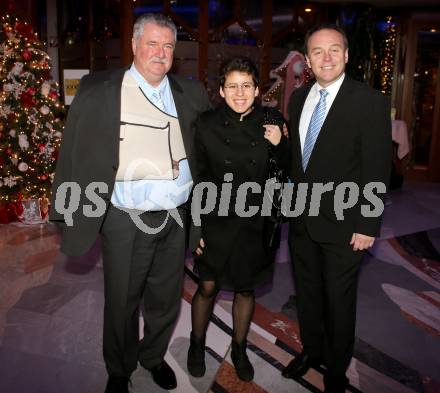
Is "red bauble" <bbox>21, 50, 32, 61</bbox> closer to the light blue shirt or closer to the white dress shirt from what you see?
the light blue shirt

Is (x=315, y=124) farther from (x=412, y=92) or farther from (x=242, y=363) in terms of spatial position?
(x=412, y=92)

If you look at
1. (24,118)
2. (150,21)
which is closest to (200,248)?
(150,21)

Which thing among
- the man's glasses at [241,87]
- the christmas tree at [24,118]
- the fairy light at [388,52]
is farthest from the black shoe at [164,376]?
the fairy light at [388,52]

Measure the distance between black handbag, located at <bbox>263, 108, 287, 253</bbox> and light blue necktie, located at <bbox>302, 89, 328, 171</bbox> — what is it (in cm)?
14

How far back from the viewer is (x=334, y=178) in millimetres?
2223

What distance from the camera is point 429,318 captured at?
3.40 metres

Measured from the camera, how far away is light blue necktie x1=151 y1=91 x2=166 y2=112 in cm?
224

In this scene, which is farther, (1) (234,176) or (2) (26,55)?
(2) (26,55)

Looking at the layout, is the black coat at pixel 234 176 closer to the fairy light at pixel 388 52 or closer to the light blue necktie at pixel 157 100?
the light blue necktie at pixel 157 100

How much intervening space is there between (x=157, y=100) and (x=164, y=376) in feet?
4.89

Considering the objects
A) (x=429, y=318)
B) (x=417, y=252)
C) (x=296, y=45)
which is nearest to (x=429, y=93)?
(x=296, y=45)

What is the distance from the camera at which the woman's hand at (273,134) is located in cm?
225

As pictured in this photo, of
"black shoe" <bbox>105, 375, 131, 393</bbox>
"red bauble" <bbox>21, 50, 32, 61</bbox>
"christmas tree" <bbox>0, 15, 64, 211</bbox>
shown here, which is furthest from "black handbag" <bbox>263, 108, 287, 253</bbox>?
"red bauble" <bbox>21, 50, 32, 61</bbox>

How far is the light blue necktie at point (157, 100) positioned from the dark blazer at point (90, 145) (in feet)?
0.55
